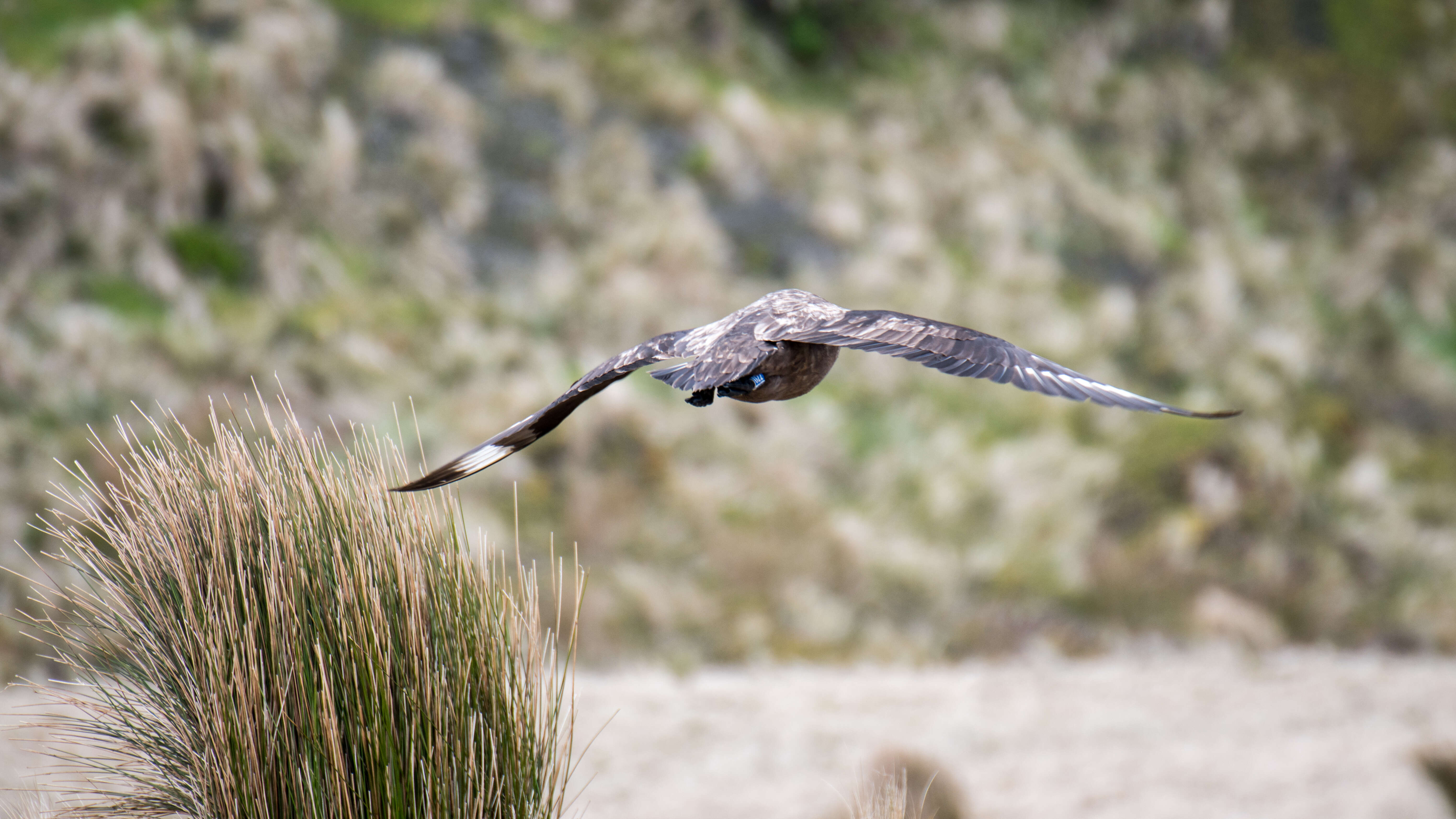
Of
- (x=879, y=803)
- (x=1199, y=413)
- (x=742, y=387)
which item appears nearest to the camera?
(x=1199, y=413)

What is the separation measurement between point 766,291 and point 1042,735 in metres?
→ 6.15

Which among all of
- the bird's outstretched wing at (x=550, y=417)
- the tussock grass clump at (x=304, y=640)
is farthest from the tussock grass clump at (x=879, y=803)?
the bird's outstretched wing at (x=550, y=417)

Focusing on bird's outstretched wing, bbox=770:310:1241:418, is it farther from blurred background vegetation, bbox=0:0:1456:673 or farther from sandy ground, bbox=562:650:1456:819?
blurred background vegetation, bbox=0:0:1456:673

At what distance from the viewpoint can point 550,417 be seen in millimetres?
2570

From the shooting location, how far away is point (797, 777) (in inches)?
302

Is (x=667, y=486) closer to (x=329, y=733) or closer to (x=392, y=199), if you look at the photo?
(x=392, y=199)

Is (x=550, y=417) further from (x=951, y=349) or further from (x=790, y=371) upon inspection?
(x=951, y=349)

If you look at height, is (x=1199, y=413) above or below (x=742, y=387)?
below

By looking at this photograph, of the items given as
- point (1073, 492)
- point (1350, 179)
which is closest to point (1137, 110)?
point (1350, 179)

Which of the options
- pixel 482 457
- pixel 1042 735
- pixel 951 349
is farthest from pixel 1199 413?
pixel 1042 735

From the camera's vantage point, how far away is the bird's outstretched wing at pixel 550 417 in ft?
8.30

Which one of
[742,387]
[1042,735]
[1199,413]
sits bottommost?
[1199,413]

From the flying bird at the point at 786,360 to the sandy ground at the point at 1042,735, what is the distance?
→ 12.4 ft

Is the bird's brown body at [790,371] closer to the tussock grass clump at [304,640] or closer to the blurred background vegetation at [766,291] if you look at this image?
the tussock grass clump at [304,640]
